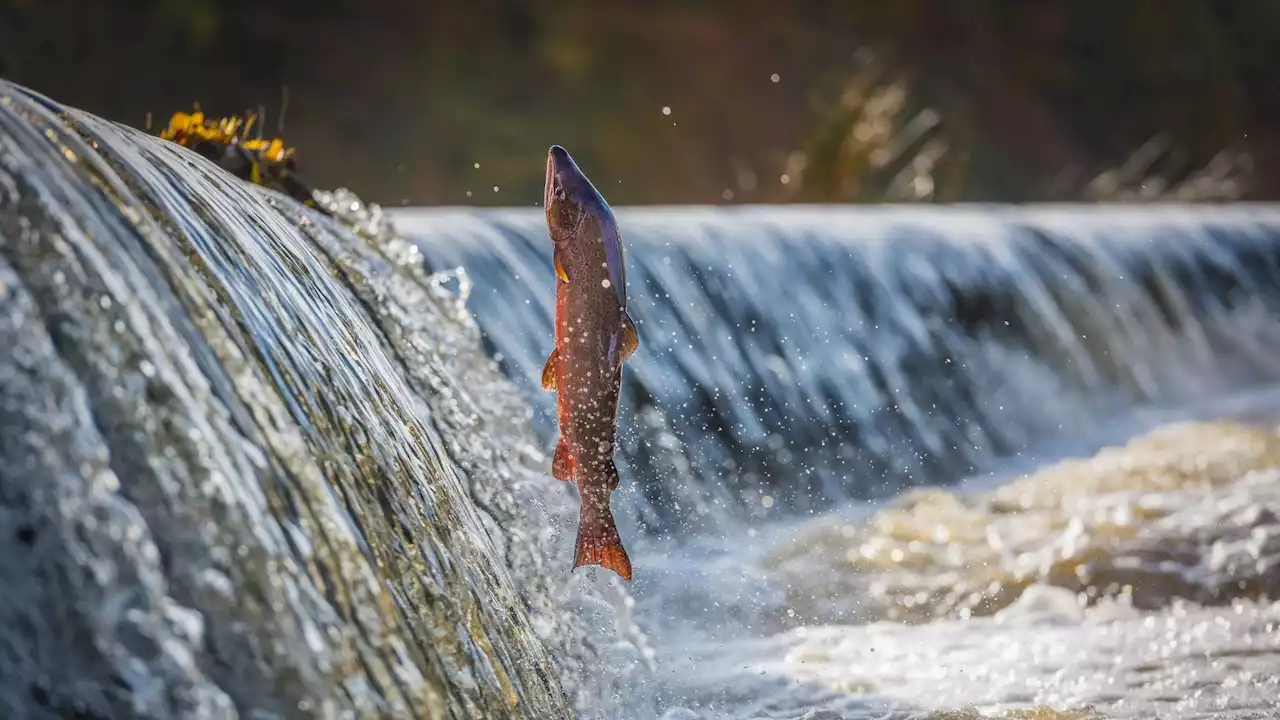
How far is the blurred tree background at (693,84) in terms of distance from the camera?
44.7 feet

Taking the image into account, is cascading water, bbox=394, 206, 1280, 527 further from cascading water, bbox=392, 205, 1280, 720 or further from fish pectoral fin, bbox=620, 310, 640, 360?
fish pectoral fin, bbox=620, 310, 640, 360

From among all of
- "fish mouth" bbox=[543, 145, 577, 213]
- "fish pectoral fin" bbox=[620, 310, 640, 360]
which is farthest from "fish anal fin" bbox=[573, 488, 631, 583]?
"fish mouth" bbox=[543, 145, 577, 213]

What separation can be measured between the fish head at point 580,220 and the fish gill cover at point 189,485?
0.36m

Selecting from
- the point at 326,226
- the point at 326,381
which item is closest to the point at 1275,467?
the point at 326,226

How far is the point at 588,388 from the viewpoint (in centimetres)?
218

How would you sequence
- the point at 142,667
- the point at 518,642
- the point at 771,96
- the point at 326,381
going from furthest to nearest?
1. the point at 771,96
2. the point at 518,642
3. the point at 326,381
4. the point at 142,667

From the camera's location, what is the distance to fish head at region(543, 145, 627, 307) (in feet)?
7.04

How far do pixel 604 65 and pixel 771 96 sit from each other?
2012mm

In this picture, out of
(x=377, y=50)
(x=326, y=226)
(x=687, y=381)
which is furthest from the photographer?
(x=377, y=50)

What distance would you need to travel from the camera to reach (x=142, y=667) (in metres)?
1.21

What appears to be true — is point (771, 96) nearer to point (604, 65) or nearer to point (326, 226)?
point (604, 65)

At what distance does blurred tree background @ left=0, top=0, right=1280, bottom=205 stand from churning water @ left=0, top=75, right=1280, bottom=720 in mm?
5949

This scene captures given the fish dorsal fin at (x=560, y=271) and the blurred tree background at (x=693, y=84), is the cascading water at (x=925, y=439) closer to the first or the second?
the fish dorsal fin at (x=560, y=271)

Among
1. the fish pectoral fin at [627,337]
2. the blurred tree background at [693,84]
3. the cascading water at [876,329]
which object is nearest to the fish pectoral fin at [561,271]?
the fish pectoral fin at [627,337]
